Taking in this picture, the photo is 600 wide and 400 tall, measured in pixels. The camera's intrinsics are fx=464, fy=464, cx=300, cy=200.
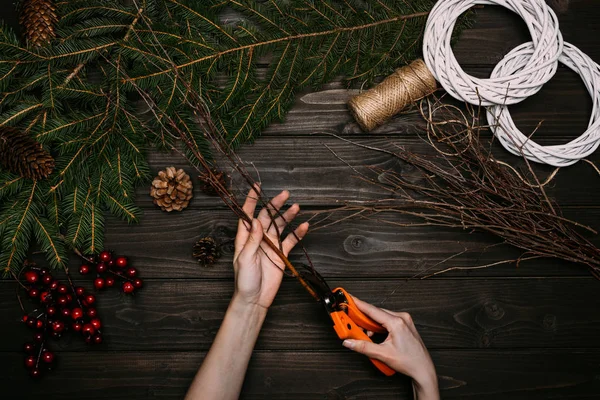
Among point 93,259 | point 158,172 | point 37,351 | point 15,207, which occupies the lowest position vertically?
point 37,351

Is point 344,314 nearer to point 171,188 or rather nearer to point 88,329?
point 171,188

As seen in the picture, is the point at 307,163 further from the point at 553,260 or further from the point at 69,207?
the point at 553,260

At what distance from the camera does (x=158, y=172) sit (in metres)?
1.49

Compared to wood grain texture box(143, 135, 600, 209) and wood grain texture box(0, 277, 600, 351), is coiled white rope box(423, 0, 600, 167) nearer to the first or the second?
wood grain texture box(143, 135, 600, 209)

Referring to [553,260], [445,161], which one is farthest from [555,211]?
[445,161]

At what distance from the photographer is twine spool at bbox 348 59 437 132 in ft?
4.64

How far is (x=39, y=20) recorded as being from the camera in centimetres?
132

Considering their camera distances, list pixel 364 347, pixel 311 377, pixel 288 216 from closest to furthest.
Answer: pixel 364 347
pixel 288 216
pixel 311 377

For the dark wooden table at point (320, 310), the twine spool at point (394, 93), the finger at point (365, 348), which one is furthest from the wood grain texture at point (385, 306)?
the twine spool at point (394, 93)

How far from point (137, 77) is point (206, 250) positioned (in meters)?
0.55

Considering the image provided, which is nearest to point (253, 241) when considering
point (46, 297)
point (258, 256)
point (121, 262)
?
point (258, 256)

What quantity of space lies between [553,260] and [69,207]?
152 cm

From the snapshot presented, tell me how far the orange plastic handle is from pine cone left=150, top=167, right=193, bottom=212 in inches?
22.2

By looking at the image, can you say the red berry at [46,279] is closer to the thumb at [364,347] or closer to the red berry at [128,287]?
the red berry at [128,287]
